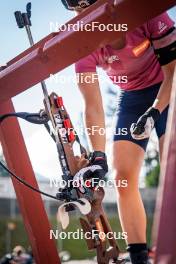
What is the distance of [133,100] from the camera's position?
3.28m

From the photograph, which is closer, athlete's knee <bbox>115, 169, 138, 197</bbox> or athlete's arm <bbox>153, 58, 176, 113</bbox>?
athlete's arm <bbox>153, 58, 176, 113</bbox>

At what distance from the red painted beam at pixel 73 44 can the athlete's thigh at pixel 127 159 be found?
0.74 metres

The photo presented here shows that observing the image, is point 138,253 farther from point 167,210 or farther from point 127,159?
point 167,210

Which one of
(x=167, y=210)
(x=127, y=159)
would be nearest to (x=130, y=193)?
(x=127, y=159)

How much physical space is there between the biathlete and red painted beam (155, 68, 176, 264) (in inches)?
54.0

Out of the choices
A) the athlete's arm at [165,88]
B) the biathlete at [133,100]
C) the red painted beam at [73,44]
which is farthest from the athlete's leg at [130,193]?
the red painted beam at [73,44]

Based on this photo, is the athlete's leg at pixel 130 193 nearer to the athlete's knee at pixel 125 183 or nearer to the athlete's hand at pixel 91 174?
the athlete's knee at pixel 125 183

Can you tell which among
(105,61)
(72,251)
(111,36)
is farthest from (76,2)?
(72,251)

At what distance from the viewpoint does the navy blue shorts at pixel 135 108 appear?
10.4ft

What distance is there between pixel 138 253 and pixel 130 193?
368 mm

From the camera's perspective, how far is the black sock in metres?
2.83

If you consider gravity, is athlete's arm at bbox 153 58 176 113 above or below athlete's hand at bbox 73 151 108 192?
above

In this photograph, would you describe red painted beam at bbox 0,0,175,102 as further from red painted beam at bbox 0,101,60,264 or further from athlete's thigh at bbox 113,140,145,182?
athlete's thigh at bbox 113,140,145,182

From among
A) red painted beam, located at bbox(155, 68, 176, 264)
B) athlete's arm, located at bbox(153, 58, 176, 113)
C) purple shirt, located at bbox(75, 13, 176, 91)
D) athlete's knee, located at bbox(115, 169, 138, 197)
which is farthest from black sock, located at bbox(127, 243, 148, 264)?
red painted beam, located at bbox(155, 68, 176, 264)
